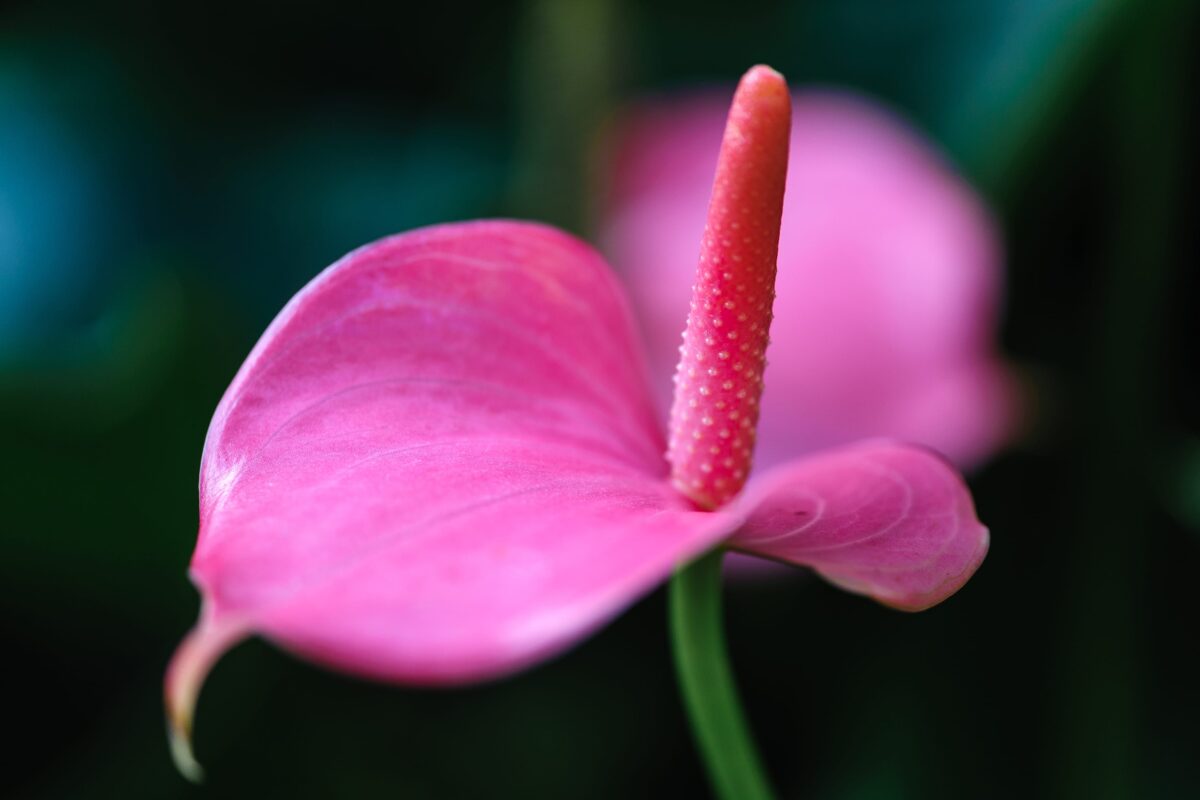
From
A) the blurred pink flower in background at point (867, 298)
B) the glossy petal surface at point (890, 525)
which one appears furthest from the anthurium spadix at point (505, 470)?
the blurred pink flower in background at point (867, 298)

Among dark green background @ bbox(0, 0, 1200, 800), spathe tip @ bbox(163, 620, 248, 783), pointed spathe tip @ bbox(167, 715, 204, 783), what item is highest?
spathe tip @ bbox(163, 620, 248, 783)

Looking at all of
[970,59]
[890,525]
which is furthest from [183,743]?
[970,59]

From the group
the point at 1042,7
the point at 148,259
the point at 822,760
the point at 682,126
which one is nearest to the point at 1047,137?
the point at 1042,7

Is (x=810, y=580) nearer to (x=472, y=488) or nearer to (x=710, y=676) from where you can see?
(x=710, y=676)

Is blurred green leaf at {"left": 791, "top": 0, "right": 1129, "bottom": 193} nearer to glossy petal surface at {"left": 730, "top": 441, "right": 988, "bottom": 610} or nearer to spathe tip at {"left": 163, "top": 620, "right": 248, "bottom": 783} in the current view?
glossy petal surface at {"left": 730, "top": 441, "right": 988, "bottom": 610}

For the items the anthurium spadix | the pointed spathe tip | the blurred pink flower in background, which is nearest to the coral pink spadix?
the anthurium spadix

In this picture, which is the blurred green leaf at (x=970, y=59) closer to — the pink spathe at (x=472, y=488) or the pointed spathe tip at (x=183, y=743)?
the pink spathe at (x=472, y=488)

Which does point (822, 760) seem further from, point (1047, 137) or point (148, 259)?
point (148, 259)
